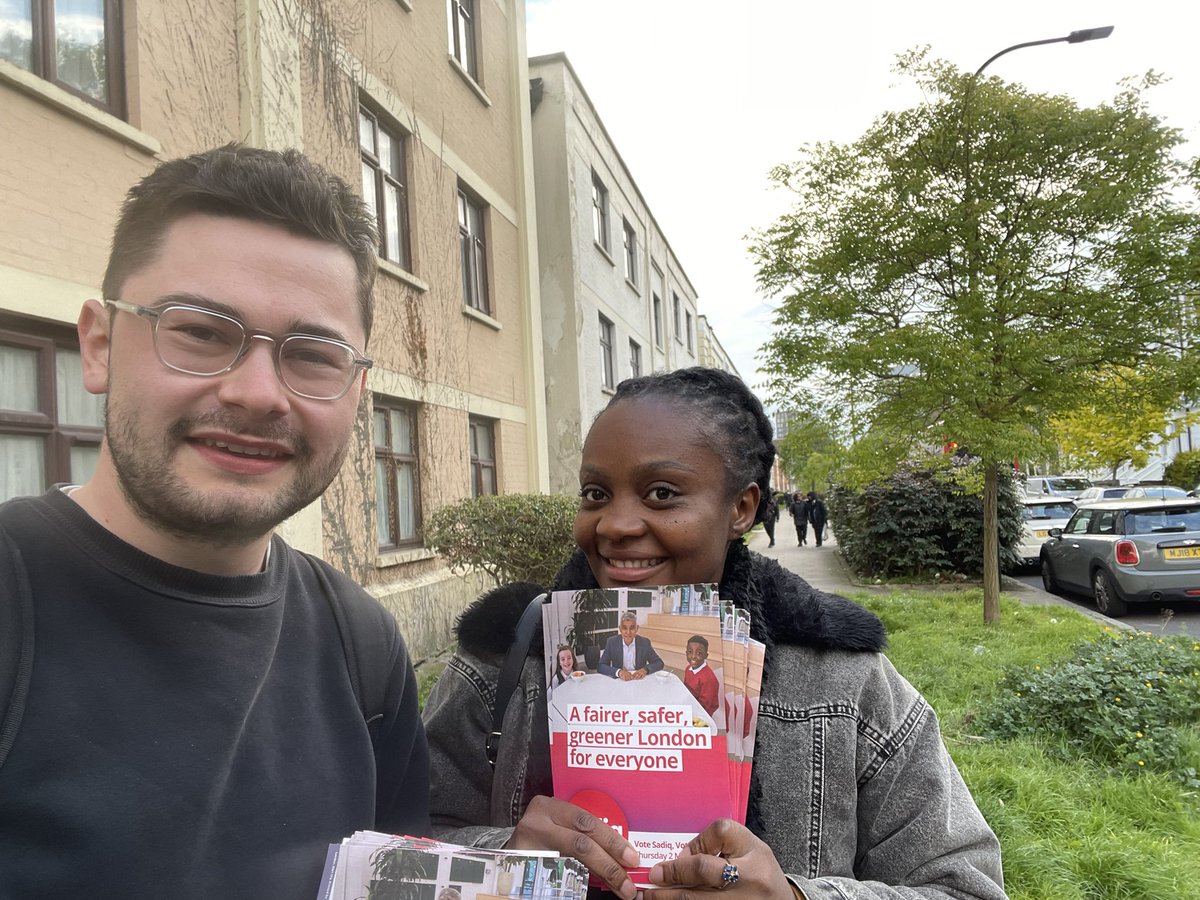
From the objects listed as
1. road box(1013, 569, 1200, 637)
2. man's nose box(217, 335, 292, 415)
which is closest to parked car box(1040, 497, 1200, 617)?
road box(1013, 569, 1200, 637)

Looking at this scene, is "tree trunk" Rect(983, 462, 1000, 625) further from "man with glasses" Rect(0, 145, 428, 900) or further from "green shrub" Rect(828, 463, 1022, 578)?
"man with glasses" Rect(0, 145, 428, 900)

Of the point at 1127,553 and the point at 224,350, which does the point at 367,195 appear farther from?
the point at 1127,553

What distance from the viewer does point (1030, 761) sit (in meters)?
4.60

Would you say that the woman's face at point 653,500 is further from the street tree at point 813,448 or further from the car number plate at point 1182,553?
the car number plate at point 1182,553

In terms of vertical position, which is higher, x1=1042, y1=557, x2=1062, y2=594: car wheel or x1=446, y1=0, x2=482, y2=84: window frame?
x1=446, y1=0, x2=482, y2=84: window frame

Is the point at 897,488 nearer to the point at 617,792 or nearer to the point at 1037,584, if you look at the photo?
the point at 1037,584

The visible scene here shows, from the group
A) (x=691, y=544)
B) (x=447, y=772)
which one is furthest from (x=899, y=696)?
(x=447, y=772)

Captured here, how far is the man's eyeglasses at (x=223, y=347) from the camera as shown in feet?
4.21

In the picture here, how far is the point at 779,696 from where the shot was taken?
1.41 m

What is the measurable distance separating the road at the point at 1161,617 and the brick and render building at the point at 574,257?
26.5 feet

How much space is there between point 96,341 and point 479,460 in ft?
32.4

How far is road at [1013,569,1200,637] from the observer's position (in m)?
9.10

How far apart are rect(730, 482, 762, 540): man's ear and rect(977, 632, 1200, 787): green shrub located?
446cm

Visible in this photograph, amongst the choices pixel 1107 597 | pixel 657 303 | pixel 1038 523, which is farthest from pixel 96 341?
pixel 657 303
